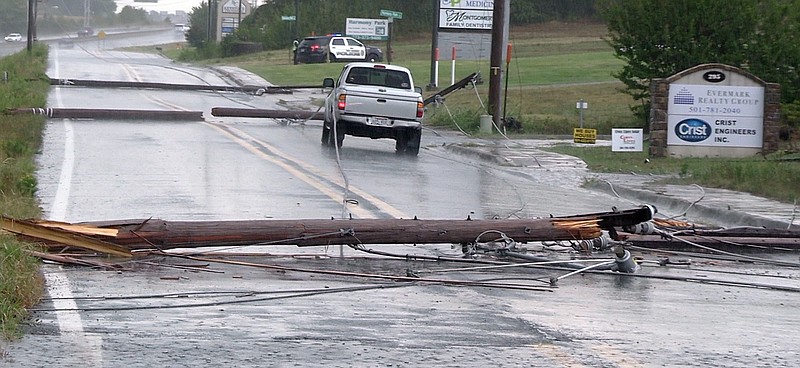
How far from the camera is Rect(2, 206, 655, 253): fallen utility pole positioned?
32.8 feet

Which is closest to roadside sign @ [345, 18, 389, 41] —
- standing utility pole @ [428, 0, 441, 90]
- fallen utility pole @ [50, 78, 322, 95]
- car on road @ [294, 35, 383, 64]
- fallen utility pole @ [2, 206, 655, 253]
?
car on road @ [294, 35, 383, 64]

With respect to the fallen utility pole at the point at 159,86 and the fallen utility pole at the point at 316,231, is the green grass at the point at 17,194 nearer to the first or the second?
the fallen utility pole at the point at 316,231

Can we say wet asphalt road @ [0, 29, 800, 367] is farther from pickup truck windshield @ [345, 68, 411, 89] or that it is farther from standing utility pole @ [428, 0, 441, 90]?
standing utility pole @ [428, 0, 441, 90]

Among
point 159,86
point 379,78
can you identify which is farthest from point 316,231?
point 159,86

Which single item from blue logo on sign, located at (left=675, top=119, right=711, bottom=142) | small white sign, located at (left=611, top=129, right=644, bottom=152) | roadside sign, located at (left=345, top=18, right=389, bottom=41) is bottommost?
small white sign, located at (left=611, top=129, right=644, bottom=152)

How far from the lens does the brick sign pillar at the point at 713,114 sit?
2417cm

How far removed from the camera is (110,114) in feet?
94.7

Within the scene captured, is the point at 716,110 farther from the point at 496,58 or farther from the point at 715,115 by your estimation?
the point at 496,58

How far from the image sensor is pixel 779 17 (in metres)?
28.7

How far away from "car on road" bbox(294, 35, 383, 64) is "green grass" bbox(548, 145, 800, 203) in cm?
3825

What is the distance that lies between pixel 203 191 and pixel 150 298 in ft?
23.1

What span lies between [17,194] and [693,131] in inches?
574

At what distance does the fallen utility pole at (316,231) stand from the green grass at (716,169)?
6.59m

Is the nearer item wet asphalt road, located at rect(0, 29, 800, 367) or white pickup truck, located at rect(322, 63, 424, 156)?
wet asphalt road, located at rect(0, 29, 800, 367)
